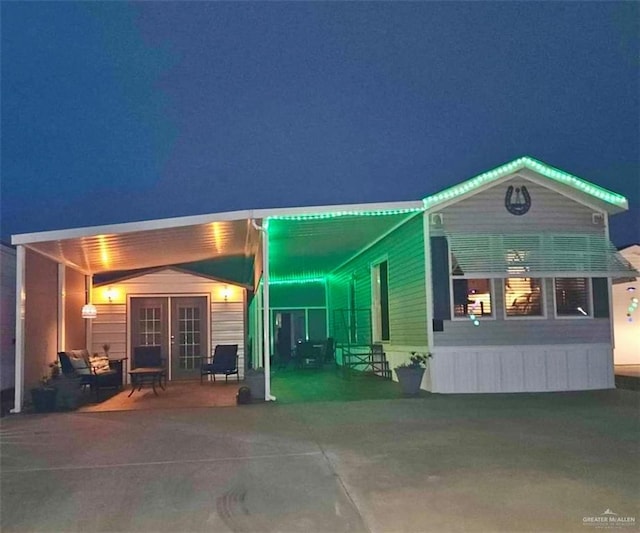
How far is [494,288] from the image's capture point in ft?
34.0

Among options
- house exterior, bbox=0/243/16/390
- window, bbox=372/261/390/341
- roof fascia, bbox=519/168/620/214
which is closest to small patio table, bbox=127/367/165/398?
house exterior, bbox=0/243/16/390

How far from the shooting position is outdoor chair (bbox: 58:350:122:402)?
11.0m

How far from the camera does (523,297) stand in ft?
34.4

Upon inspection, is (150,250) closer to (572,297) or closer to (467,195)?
(467,195)

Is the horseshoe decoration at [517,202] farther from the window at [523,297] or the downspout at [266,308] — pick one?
the downspout at [266,308]

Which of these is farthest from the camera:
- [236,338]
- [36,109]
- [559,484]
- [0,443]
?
[36,109]

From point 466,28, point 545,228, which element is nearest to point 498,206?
point 545,228

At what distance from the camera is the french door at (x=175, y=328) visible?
14.4 metres

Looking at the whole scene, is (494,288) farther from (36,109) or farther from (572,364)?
(36,109)

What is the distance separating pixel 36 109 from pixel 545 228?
19.3 metres

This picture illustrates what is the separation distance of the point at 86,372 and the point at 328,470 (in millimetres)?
7735

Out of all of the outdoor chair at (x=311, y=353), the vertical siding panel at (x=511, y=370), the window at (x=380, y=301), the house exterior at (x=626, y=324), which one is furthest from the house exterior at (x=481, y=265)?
the outdoor chair at (x=311, y=353)

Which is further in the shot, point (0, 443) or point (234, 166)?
point (234, 166)

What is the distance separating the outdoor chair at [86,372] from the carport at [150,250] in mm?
321
